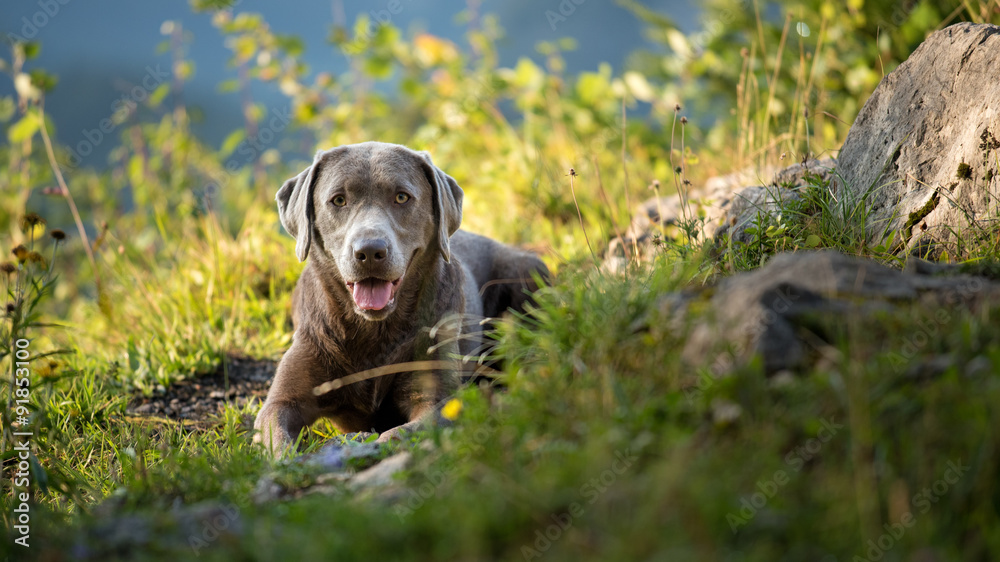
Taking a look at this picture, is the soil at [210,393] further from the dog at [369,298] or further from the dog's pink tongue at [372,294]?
the dog's pink tongue at [372,294]

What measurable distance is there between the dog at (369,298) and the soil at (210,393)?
2.65 feet

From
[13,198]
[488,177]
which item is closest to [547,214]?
[488,177]

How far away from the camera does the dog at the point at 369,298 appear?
3.41m

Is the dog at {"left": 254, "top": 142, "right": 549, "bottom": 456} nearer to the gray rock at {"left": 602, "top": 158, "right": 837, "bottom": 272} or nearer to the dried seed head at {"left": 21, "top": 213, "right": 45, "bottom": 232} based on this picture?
the gray rock at {"left": 602, "top": 158, "right": 837, "bottom": 272}

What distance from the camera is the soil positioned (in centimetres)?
418

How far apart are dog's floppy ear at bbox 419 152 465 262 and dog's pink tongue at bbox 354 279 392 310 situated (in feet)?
1.44

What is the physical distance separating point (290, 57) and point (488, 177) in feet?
7.82

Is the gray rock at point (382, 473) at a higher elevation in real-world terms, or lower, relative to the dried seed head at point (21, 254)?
lower

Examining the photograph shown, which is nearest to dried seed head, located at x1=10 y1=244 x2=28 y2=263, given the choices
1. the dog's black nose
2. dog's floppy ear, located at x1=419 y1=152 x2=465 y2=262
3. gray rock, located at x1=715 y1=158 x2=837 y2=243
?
the dog's black nose

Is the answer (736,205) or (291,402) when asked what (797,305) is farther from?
(291,402)

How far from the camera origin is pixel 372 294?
3346 millimetres

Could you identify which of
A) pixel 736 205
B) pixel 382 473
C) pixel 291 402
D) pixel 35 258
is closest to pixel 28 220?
pixel 35 258

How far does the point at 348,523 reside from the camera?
1723mm


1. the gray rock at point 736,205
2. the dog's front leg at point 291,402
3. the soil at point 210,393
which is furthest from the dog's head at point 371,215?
the soil at point 210,393
